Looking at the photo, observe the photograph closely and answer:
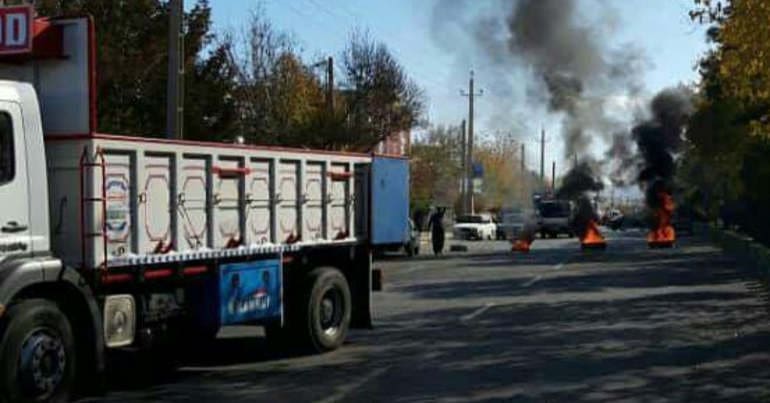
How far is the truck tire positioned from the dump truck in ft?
0.04

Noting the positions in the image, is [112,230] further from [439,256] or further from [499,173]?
[499,173]

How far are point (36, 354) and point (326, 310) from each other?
5.21m

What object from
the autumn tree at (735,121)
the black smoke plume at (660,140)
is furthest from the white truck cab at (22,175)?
the black smoke plume at (660,140)

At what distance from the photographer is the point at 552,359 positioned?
12.6m

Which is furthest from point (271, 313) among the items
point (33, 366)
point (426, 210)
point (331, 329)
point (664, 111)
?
point (426, 210)

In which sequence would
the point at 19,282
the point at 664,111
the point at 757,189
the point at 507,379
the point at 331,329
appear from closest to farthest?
the point at 19,282, the point at 507,379, the point at 331,329, the point at 757,189, the point at 664,111

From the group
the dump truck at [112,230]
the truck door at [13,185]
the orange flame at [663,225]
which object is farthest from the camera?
the orange flame at [663,225]

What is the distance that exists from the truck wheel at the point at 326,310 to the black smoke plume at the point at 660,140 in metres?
23.6

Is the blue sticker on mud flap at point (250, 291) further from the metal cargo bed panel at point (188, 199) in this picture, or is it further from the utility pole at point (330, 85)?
the utility pole at point (330, 85)

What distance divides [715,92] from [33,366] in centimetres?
2777

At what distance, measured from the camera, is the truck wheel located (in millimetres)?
13383

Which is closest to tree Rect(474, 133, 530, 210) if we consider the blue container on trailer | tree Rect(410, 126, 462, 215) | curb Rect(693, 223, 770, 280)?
tree Rect(410, 126, 462, 215)

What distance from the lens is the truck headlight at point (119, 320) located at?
394 inches

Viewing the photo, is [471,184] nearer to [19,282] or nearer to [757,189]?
[757,189]
